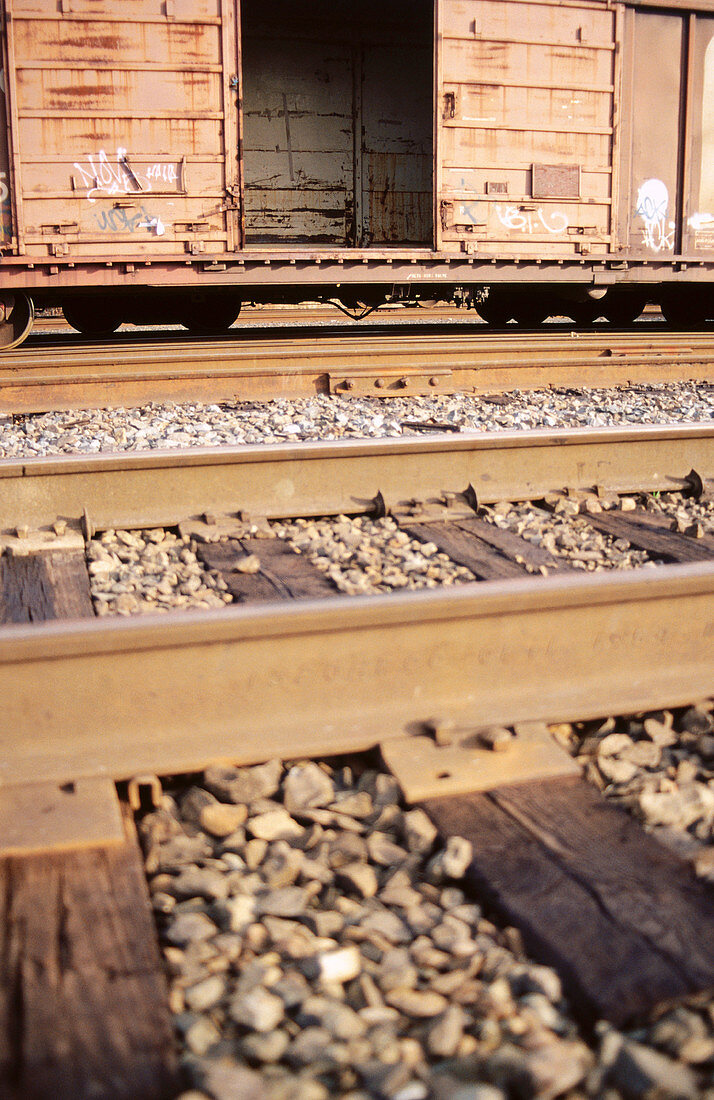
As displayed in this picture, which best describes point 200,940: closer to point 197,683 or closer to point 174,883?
point 174,883

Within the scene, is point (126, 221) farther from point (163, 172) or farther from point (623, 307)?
point (623, 307)

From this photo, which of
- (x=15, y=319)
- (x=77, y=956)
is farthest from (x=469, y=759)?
(x=15, y=319)

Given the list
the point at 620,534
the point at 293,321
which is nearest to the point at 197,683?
the point at 620,534

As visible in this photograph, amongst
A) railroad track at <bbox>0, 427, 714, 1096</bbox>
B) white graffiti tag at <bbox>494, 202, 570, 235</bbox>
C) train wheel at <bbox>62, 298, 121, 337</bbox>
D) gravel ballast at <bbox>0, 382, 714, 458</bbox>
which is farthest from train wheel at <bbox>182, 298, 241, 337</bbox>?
railroad track at <bbox>0, 427, 714, 1096</bbox>

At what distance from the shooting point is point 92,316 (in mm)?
10992

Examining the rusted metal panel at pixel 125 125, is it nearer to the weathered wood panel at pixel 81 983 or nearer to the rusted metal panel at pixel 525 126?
the rusted metal panel at pixel 525 126

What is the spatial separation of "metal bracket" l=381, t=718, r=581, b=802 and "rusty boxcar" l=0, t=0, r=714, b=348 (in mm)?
7885

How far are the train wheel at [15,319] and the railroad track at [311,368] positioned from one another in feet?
2.09

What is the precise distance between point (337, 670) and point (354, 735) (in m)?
0.16

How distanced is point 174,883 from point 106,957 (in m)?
0.27

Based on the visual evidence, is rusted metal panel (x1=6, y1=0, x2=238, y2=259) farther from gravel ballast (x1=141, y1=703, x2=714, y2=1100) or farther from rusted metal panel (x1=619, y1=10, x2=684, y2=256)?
gravel ballast (x1=141, y1=703, x2=714, y2=1100)

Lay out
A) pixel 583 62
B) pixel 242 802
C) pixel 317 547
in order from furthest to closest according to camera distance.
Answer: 1. pixel 583 62
2. pixel 317 547
3. pixel 242 802

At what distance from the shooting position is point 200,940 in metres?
1.78

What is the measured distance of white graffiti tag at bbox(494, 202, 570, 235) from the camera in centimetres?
1033
